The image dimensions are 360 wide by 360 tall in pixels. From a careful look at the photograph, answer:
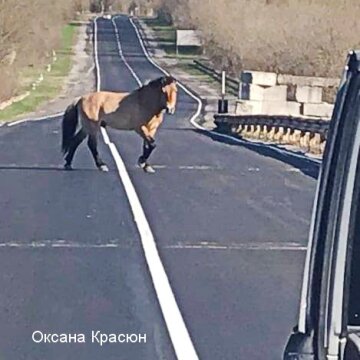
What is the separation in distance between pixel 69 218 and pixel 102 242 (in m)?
2.12

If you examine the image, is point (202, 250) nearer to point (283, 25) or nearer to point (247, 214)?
point (247, 214)

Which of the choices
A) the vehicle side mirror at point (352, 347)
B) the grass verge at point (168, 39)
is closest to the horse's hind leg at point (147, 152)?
the vehicle side mirror at point (352, 347)

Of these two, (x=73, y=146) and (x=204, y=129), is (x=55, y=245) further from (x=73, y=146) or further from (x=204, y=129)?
(x=204, y=129)

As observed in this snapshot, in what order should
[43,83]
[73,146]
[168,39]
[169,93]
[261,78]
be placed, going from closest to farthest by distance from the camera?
[169,93], [73,146], [261,78], [43,83], [168,39]

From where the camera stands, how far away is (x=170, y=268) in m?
12.4

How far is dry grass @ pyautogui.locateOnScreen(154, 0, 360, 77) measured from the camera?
169ft

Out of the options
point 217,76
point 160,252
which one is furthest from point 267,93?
point 217,76

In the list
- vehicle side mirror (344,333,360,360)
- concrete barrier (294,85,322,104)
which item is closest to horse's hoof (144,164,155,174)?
concrete barrier (294,85,322,104)

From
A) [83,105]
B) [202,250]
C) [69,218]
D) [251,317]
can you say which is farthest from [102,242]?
[83,105]

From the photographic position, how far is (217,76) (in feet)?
303

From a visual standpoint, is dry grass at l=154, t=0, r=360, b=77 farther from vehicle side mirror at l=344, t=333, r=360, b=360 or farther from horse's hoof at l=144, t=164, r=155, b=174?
vehicle side mirror at l=344, t=333, r=360, b=360

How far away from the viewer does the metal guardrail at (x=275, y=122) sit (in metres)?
31.4

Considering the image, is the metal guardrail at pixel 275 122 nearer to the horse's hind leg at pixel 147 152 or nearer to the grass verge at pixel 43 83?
the horse's hind leg at pixel 147 152

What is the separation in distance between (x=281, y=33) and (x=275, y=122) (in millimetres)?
28103
